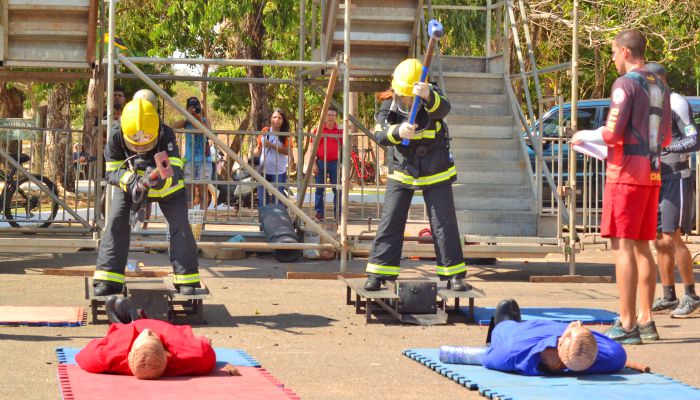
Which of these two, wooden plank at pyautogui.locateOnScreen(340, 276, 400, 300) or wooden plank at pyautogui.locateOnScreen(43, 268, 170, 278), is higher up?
wooden plank at pyautogui.locateOnScreen(340, 276, 400, 300)

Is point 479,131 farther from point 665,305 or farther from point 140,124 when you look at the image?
point 140,124

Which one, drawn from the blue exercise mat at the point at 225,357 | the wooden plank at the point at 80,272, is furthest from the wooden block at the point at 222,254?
the blue exercise mat at the point at 225,357

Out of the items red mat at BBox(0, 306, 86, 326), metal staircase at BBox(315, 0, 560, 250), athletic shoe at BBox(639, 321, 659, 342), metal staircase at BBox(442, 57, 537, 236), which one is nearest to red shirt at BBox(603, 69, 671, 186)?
athletic shoe at BBox(639, 321, 659, 342)

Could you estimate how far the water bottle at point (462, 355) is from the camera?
756 centimetres

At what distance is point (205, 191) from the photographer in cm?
1568

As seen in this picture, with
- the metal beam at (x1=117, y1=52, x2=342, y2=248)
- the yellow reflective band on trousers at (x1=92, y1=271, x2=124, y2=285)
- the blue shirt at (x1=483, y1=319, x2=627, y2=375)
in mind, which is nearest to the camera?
the blue shirt at (x1=483, y1=319, x2=627, y2=375)

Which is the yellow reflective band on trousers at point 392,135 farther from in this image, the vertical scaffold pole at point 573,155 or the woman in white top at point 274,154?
the woman in white top at point 274,154

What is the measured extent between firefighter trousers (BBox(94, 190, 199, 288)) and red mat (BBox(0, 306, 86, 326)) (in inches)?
14.6

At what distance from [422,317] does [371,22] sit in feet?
18.0

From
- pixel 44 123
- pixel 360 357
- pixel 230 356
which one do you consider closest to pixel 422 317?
pixel 360 357

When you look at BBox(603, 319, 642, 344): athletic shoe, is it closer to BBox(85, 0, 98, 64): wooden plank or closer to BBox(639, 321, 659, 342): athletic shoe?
BBox(639, 321, 659, 342): athletic shoe

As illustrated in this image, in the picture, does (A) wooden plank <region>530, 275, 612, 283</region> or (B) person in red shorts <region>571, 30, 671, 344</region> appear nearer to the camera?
(B) person in red shorts <region>571, 30, 671, 344</region>

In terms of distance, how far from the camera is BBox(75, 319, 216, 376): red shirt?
694 centimetres

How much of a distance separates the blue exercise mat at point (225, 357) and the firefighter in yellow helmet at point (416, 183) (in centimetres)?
211
